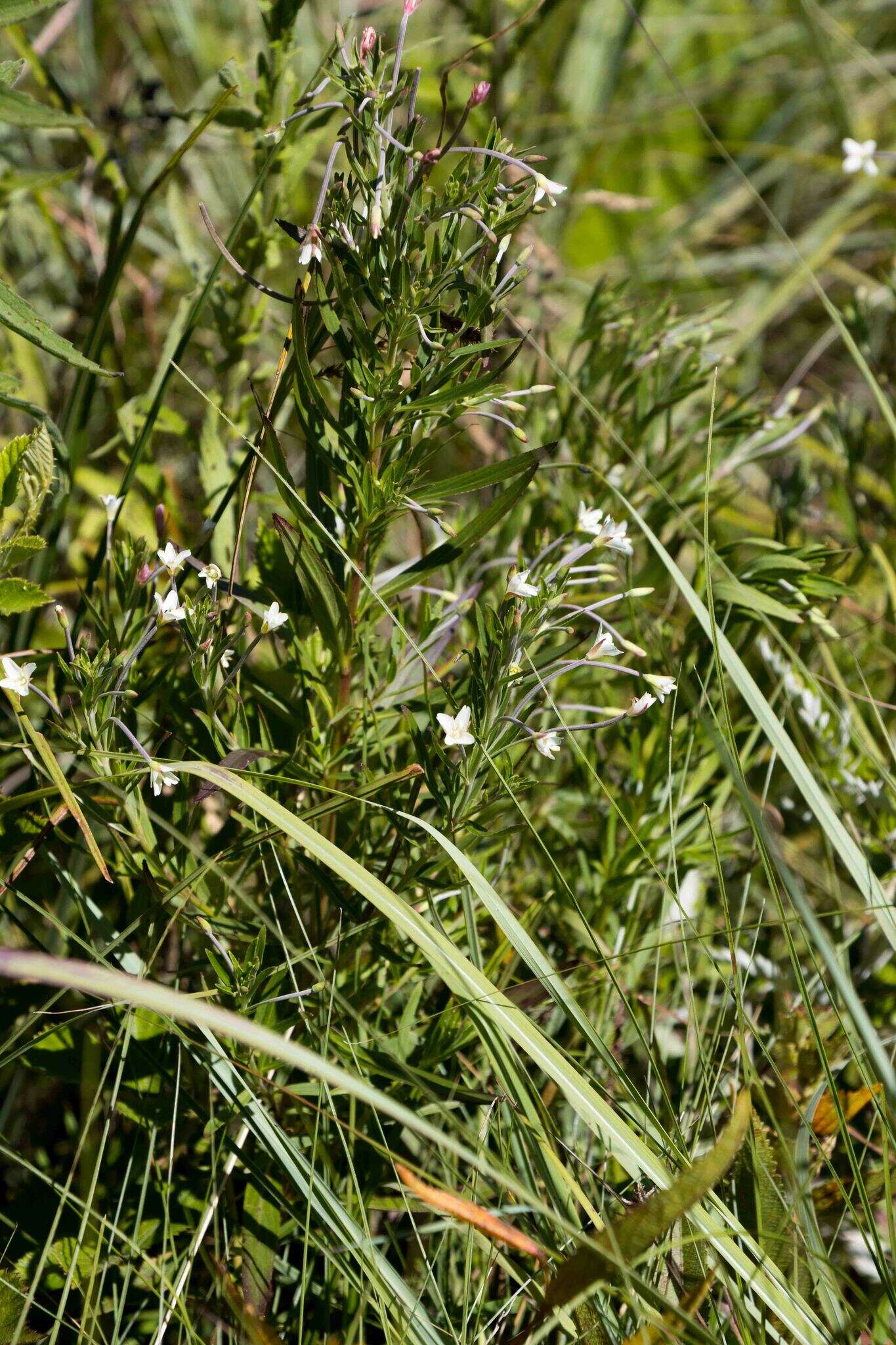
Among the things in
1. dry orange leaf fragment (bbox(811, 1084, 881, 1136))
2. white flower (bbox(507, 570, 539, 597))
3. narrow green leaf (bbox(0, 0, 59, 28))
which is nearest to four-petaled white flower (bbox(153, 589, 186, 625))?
white flower (bbox(507, 570, 539, 597))

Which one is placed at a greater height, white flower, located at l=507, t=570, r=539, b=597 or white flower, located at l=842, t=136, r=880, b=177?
white flower, located at l=842, t=136, r=880, b=177

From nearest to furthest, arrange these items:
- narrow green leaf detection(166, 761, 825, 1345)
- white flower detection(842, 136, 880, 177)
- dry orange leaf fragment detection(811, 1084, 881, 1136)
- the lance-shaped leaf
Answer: the lance-shaped leaf < narrow green leaf detection(166, 761, 825, 1345) < dry orange leaf fragment detection(811, 1084, 881, 1136) < white flower detection(842, 136, 880, 177)

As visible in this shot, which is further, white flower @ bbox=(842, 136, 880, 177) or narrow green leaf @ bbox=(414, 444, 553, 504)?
white flower @ bbox=(842, 136, 880, 177)

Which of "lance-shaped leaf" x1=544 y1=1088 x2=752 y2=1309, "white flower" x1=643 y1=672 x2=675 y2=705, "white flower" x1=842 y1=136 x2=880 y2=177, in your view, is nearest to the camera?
"lance-shaped leaf" x1=544 y1=1088 x2=752 y2=1309

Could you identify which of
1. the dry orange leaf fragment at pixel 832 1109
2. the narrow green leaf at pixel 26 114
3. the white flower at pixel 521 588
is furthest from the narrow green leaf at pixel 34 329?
the dry orange leaf fragment at pixel 832 1109

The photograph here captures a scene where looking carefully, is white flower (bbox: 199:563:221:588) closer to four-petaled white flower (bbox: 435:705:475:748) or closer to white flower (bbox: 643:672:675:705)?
four-petaled white flower (bbox: 435:705:475:748)

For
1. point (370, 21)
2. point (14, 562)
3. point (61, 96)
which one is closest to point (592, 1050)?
point (14, 562)

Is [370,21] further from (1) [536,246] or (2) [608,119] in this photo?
(1) [536,246]
